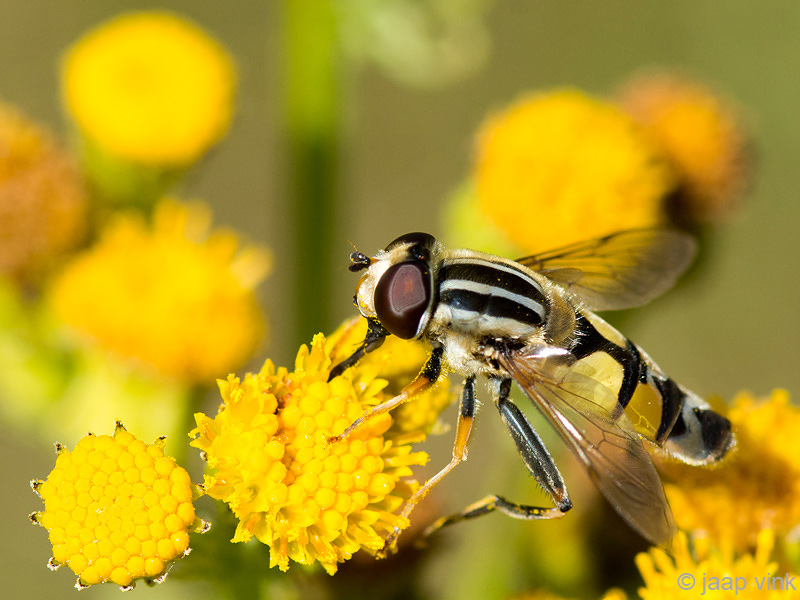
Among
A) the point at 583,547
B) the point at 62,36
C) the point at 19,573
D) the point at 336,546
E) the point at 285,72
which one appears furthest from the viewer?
the point at 62,36

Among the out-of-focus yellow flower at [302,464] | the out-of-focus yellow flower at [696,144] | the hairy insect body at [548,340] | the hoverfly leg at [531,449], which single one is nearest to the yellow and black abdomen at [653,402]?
the hairy insect body at [548,340]

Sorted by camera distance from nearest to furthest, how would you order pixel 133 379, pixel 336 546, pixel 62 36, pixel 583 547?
pixel 336 546
pixel 583 547
pixel 133 379
pixel 62 36

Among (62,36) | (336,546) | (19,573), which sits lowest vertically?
(19,573)

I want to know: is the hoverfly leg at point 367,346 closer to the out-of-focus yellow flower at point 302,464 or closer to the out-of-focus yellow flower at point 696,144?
the out-of-focus yellow flower at point 302,464

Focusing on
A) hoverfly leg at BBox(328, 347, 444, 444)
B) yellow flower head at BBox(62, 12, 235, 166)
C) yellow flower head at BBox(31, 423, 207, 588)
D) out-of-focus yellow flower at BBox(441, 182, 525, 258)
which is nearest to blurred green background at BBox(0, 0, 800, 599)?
yellow flower head at BBox(62, 12, 235, 166)

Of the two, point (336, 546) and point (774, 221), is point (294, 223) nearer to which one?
point (336, 546)

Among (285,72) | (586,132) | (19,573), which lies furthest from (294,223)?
(19,573)

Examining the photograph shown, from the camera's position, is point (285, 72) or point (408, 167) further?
point (408, 167)
